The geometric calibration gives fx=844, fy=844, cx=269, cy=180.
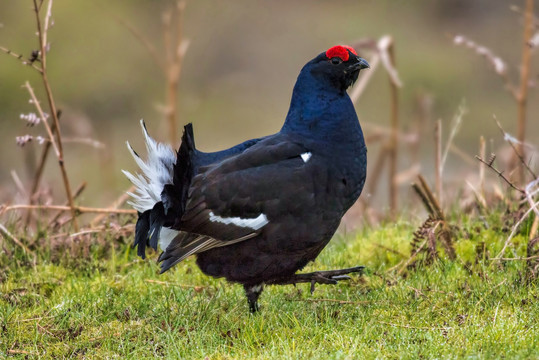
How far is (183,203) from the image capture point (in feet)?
16.6

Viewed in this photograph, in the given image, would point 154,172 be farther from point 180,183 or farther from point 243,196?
point 243,196

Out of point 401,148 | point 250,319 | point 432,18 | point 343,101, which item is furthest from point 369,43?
point 432,18

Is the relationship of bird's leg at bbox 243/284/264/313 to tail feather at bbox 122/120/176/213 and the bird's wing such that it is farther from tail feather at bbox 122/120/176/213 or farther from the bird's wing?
tail feather at bbox 122/120/176/213

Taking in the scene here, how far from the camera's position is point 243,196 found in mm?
4938

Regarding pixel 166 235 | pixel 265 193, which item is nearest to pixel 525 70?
pixel 265 193

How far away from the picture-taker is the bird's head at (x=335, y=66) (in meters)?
5.29

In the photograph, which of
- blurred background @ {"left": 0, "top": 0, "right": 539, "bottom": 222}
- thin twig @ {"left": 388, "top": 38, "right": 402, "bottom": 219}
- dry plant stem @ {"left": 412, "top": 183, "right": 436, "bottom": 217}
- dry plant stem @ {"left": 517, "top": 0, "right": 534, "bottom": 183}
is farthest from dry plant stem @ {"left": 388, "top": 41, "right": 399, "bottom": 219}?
blurred background @ {"left": 0, "top": 0, "right": 539, "bottom": 222}

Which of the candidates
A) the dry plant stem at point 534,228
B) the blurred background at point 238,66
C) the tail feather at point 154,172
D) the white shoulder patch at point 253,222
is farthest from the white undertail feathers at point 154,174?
the blurred background at point 238,66

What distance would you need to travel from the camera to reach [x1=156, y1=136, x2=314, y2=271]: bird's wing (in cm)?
486

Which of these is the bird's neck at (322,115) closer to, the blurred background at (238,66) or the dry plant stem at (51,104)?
the dry plant stem at (51,104)

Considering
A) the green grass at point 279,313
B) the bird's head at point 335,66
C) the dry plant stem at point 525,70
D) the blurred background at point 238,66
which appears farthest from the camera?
the blurred background at point 238,66

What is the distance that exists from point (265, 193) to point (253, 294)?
66 cm

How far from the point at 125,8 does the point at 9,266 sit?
35.2 ft

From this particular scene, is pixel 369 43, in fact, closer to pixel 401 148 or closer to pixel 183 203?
pixel 183 203
